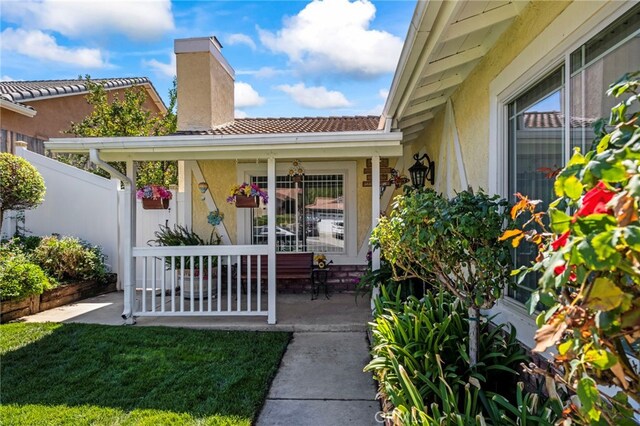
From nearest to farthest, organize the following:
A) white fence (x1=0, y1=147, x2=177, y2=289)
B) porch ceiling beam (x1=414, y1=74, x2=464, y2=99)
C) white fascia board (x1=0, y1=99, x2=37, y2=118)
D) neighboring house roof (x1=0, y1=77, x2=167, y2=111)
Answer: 1. porch ceiling beam (x1=414, y1=74, x2=464, y2=99)
2. white fence (x1=0, y1=147, x2=177, y2=289)
3. white fascia board (x1=0, y1=99, x2=37, y2=118)
4. neighboring house roof (x1=0, y1=77, x2=167, y2=111)

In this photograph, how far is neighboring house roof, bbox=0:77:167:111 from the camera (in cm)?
1142

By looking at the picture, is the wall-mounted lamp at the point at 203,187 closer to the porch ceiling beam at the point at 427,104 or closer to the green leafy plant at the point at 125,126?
the porch ceiling beam at the point at 427,104

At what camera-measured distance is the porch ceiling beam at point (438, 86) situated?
4211 mm

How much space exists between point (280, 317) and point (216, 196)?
10.5 ft

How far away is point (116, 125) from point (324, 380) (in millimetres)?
11228

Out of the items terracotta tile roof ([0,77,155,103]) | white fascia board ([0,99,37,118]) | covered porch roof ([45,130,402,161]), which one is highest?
terracotta tile roof ([0,77,155,103])

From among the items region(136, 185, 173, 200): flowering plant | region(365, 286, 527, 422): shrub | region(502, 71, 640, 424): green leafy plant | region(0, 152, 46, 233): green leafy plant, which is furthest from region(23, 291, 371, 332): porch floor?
region(502, 71, 640, 424): green leafy plant

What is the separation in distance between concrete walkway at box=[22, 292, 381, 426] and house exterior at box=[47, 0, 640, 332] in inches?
16.2

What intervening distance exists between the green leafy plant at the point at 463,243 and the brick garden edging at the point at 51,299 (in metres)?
6.24

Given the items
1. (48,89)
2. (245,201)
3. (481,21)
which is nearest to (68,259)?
(245,201)

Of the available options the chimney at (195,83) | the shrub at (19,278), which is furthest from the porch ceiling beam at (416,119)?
the shrub at (19,278)

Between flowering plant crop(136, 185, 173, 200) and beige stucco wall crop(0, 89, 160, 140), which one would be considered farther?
beige stucco wall crop(0, 89, 160, 140)

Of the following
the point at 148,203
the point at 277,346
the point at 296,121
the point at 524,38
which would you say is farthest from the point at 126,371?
the point at 296,121

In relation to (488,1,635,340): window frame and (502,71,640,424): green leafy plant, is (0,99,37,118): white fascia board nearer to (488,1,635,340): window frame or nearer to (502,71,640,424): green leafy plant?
(488,1,635,340): window frame
